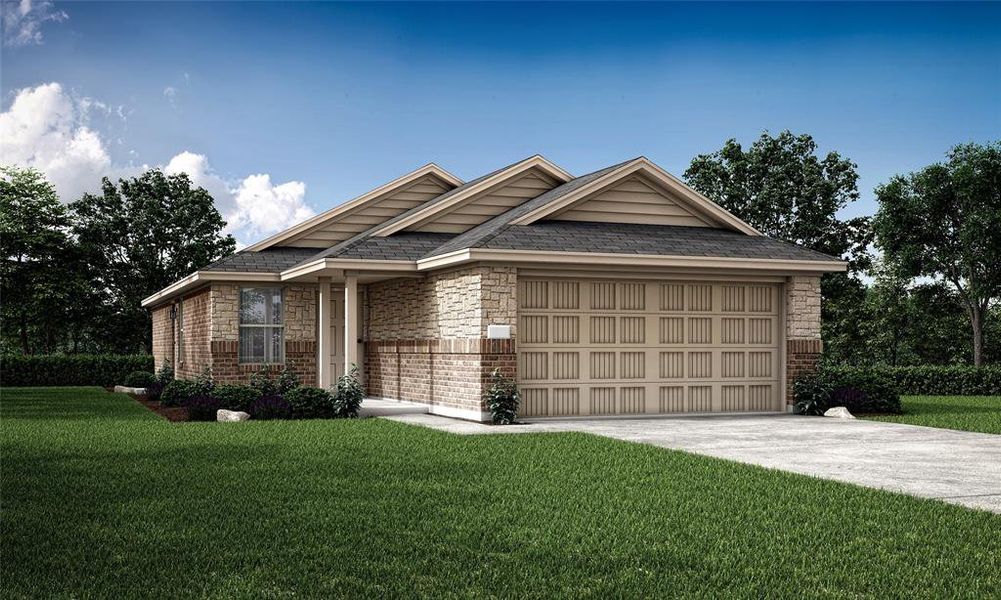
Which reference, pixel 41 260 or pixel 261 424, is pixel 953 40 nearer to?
pixel 261 424

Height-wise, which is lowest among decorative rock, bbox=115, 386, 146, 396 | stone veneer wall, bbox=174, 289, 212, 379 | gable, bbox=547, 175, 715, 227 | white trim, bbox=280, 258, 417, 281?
decorative rock, bbox=115, 386, 146, 396

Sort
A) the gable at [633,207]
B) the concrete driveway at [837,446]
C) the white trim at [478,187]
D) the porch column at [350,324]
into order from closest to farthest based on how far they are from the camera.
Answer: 1. the concrete driveway at [837,446]
2. the porch column at [350,324]
3. the gable at [633,207]
4. the white trim at [478,187]

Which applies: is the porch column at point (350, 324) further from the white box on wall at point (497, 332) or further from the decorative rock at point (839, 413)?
the decorative rock at point (839, 413)

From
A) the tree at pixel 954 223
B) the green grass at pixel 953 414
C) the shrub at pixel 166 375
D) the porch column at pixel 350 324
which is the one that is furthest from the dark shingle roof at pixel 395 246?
the tree at pixel 954 223

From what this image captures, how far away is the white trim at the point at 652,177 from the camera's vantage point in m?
19.6

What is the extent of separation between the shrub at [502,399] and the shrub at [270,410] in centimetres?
387

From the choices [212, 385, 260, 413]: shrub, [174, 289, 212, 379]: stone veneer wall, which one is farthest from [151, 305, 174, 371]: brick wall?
[212, 385, 260, 413]: shrub

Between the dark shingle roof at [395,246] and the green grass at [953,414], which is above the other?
the dark shingle roof at [395,246]

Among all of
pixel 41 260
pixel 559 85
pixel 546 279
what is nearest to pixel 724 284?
pixel 546 279

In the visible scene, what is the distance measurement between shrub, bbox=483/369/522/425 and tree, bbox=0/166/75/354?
3186cm

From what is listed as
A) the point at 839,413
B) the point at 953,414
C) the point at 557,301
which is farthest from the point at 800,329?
the point at 557,301

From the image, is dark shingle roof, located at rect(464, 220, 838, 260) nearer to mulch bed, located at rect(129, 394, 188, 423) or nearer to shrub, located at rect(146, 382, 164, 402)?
mulch bed, located at rect(129, 394, 188, 423)

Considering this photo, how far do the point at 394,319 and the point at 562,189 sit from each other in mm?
4714

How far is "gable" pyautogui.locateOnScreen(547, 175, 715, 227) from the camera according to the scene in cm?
2031
